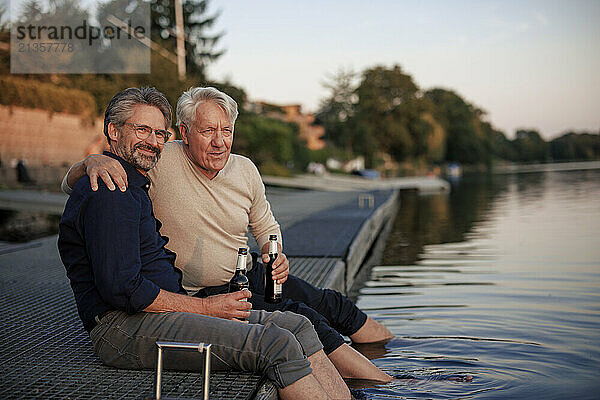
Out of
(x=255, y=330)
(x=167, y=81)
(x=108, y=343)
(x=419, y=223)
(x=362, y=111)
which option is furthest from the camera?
(x=362, y=111)

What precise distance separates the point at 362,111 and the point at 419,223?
4954cm

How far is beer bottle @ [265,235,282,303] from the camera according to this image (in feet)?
12.6

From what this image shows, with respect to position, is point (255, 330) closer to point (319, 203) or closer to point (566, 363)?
point (566, 363)

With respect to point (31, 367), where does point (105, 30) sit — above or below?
above

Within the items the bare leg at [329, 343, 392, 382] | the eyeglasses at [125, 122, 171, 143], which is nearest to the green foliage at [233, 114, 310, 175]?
the bare leg at [329, 343, 392, 382]

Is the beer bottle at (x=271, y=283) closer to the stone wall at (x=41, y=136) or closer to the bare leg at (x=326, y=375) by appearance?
→ the bare leg at (x=326, y=375)

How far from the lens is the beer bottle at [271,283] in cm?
384

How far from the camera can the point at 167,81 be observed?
2539 centimetres

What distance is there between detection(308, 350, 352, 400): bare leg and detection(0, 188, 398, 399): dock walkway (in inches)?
9.4

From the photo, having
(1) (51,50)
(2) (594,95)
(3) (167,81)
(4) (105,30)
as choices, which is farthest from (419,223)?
(2) (594,95)

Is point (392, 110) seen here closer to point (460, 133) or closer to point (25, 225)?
point (460, 133)

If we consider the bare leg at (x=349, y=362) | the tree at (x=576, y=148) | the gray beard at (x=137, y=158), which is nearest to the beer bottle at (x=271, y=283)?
the bare leg at (x=349, y=362)

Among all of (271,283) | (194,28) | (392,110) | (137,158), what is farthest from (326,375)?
(392,110)
